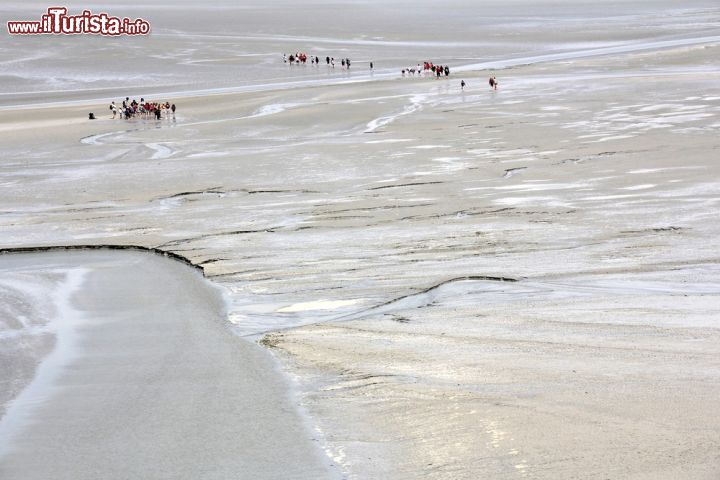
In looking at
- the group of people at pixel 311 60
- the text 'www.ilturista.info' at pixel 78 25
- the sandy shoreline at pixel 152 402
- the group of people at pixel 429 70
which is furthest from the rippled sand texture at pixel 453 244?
the text 'www.ilturista.info' at pixel 78 25

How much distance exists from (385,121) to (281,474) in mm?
23876

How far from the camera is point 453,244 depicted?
14492 mm

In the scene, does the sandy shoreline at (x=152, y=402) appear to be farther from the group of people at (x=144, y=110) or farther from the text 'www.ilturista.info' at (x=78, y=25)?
the text 'www.ilturista.info' at (x=78, y=25)

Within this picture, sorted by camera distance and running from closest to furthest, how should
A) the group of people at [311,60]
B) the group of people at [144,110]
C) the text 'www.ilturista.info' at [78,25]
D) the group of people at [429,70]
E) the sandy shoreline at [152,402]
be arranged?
the sandy shoreline at [152,402], the group of people at [144,110], the group of people at [429,70], the group of people at [311,60], the text 'www.ilturista.info' at [78,25]

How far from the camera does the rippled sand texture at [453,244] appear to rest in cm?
766

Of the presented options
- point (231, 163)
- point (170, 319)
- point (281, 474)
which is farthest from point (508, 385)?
point (231, 163)

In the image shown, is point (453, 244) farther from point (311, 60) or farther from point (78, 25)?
point (78, 25)

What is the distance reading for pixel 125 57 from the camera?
189 feet

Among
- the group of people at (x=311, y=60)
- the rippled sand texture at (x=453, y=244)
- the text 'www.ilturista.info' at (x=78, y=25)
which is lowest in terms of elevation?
the rippled sand texture at (x=453, y=244)

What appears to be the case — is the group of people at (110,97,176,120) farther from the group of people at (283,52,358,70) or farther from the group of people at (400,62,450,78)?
the group of people at (283,52,358,70)

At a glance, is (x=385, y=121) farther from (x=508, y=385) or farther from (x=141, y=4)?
(x=141, y=4)

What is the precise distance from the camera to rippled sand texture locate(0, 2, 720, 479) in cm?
766

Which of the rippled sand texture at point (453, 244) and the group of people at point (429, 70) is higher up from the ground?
the group of people at point (429, 70)

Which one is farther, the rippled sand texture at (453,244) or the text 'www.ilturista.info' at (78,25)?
the text 'www.ilturista.info' at (78,25)
